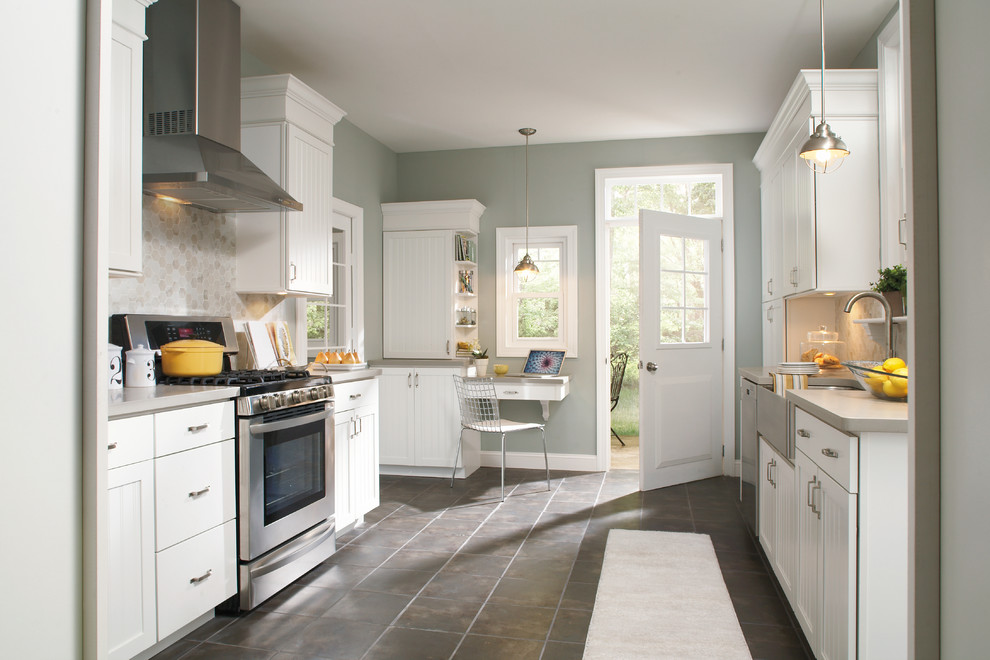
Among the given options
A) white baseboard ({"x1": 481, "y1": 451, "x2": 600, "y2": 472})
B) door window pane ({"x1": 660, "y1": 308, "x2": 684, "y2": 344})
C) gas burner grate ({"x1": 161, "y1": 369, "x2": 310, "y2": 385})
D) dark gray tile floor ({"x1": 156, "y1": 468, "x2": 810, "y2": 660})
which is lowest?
dark gray tile floor ({"x1": 156, "y1": 468, "x2": 810, "y2": 660})

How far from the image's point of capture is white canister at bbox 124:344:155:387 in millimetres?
2607

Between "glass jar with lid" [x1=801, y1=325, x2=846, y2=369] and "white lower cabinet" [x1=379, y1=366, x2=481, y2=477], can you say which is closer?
"glass jar with lid" [x1=801, y1=325, x2=846, y2=369]

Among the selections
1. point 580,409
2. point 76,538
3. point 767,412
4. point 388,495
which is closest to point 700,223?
point 580,409

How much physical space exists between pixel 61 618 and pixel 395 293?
484 centimetres

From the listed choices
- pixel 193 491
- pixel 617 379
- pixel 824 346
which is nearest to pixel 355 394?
pixel 193 491

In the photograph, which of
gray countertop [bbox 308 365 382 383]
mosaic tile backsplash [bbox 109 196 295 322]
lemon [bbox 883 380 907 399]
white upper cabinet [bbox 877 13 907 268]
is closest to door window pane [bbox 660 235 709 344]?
white upper cabinet [bbox 877 13 907 268]

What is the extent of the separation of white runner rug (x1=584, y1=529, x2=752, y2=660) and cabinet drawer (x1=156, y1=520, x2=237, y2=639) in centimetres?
140

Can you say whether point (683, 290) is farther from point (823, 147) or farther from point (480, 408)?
point (823, 147)

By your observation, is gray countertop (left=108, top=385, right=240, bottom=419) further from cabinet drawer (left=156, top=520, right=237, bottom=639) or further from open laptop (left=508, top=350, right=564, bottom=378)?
open laptop (left=508, top=350, right=564, bottom=378)

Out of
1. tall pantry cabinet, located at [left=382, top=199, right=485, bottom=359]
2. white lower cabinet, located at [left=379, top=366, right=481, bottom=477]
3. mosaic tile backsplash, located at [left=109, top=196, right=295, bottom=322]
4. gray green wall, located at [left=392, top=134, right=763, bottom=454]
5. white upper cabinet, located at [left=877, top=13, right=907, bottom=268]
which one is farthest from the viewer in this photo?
tall pantry cabinet, located at [left=382, top=199, right=485, bottom=359]

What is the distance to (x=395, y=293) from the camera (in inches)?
221

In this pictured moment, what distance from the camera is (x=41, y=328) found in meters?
0.79

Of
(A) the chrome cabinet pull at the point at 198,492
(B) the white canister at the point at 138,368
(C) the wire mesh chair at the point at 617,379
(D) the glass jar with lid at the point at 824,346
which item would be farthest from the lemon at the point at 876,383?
(C) the wire mesh chair at the point at 617,379

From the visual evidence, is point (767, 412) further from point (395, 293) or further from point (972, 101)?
point (395, 293)
